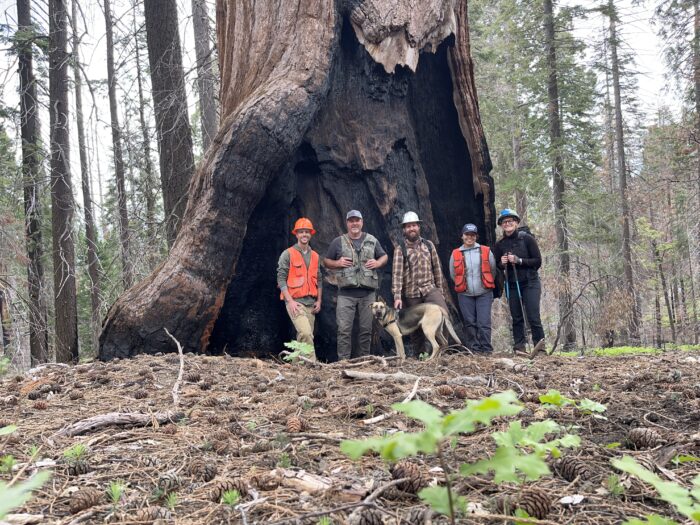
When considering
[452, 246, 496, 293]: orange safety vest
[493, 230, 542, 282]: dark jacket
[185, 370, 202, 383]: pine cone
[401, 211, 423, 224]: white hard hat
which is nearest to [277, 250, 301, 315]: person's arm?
[401, 211, 423, 224]: white hard hat

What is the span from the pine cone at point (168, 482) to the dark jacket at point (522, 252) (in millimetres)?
7260

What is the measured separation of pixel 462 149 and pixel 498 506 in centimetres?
869

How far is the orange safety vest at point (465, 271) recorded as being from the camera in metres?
9.02

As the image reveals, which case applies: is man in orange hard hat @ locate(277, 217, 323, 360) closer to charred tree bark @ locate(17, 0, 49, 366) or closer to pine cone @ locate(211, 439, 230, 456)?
pine cone @ locate(211, 439, 230, 456)

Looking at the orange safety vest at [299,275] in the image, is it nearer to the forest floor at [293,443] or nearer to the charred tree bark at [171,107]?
the charred tree bark at [171,107]

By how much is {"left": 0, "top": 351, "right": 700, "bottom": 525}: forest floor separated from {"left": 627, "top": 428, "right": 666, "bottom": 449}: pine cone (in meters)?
0.01

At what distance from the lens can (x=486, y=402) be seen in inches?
58.6

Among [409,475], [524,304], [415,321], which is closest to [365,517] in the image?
[409,475]

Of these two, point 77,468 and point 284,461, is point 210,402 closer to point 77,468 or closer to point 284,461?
point 77,468

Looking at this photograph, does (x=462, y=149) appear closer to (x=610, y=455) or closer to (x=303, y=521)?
(x=610, y=455)

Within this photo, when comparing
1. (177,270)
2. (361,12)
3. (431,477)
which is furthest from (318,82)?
(431,477)

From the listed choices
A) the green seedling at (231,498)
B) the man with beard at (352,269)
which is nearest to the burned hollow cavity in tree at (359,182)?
the man with beard at (352,269)

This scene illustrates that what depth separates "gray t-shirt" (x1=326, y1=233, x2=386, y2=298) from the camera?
846cm

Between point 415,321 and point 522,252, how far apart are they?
2.18m
